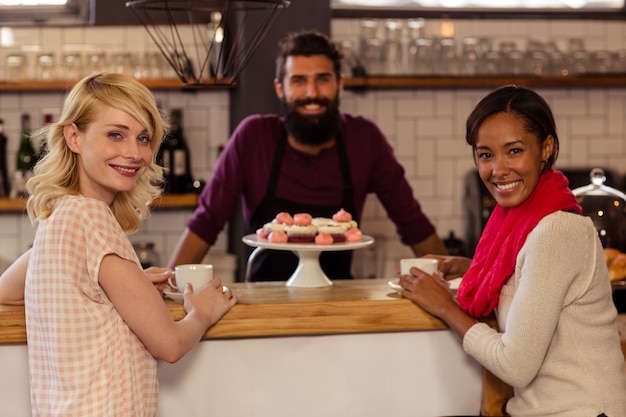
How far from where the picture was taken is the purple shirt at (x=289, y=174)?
3.59m

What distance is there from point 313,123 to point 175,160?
1320 millimetres

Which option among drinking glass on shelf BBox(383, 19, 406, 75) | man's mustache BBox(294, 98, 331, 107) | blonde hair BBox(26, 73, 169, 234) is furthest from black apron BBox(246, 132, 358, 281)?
blonde hair BBox(26, 73, 169, 234)

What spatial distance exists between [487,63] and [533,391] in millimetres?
2856

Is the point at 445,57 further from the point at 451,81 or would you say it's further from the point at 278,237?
the point at 278,237

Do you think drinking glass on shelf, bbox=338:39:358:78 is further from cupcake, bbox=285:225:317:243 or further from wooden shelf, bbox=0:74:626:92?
cupcake, bbox=285:225:317:243

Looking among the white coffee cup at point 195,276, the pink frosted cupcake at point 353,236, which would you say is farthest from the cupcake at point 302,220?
the white coffee cup at point 195,276

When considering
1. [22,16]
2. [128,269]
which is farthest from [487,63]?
[128,269]

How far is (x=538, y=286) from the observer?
6.44 feet

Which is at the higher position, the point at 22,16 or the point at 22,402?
the point at 22,16

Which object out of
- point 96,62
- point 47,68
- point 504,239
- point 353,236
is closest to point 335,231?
point 353,236

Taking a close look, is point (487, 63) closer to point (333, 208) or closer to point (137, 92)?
point (333, 208)

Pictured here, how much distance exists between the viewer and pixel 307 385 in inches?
92.9

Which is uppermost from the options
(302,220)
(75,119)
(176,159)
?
(75,119)

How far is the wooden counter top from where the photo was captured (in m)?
2.26
